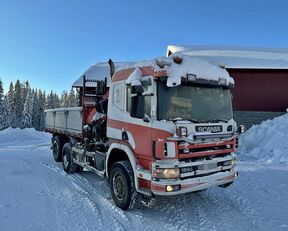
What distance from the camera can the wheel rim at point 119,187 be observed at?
6633 millimetres

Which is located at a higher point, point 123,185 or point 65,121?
point 65,121

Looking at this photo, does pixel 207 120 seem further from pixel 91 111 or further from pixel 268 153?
pixel 268 153

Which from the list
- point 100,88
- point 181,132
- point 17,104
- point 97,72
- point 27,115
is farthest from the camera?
point 17,104

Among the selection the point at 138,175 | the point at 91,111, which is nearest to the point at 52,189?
the point at 91,111

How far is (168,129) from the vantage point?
5582mm

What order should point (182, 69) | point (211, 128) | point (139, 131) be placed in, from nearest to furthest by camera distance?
point (182, 69) < point (211, 128) < point (139, 131)

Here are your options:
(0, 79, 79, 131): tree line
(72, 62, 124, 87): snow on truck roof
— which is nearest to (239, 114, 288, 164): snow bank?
(72, 62, 124, 87): snow on truck roof

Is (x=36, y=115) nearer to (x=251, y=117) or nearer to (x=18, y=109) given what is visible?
(x=18, y=109)

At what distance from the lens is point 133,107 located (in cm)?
620

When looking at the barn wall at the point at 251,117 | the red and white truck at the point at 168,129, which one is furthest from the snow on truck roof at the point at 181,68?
the barn wall at the point at 251,117

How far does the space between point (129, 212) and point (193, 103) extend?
264 centimetres

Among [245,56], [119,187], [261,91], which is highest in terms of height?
[245,56]

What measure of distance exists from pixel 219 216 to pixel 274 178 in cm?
427

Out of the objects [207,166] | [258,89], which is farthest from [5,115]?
[207,166]
